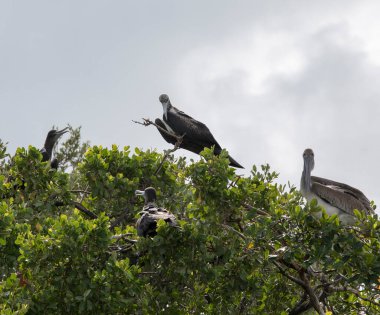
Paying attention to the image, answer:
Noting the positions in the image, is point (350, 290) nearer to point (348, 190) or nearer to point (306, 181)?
point (348, 190)

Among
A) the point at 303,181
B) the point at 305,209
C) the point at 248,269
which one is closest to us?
the point at 305,209

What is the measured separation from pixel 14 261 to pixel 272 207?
117 inches

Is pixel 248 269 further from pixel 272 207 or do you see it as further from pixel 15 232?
pixel 15 232

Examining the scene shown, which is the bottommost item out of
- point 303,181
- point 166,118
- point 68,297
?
point 68,297

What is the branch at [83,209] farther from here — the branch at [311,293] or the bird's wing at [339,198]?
the bird's wing at [339,198]

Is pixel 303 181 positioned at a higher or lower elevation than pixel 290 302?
higher

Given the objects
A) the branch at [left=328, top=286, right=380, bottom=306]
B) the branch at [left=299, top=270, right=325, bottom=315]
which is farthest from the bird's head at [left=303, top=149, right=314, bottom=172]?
the branch at [left=299, top=270, right=325, bottom=315]

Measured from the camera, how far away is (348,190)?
13.1 m

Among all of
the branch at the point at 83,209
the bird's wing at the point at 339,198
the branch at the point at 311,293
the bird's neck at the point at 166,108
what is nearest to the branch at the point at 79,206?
the branch at the point at 83,209

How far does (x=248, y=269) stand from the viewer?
9.82 m

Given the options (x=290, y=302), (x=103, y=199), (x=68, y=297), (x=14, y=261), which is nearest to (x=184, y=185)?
(x=103, y=199)

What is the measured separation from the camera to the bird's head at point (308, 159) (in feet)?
44.3

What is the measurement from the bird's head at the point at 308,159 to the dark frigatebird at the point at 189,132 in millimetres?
1990

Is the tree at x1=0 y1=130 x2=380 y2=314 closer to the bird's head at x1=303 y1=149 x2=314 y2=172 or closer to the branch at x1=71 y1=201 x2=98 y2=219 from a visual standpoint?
the branch at x1=71 y1=201 x2=98 y2=219
